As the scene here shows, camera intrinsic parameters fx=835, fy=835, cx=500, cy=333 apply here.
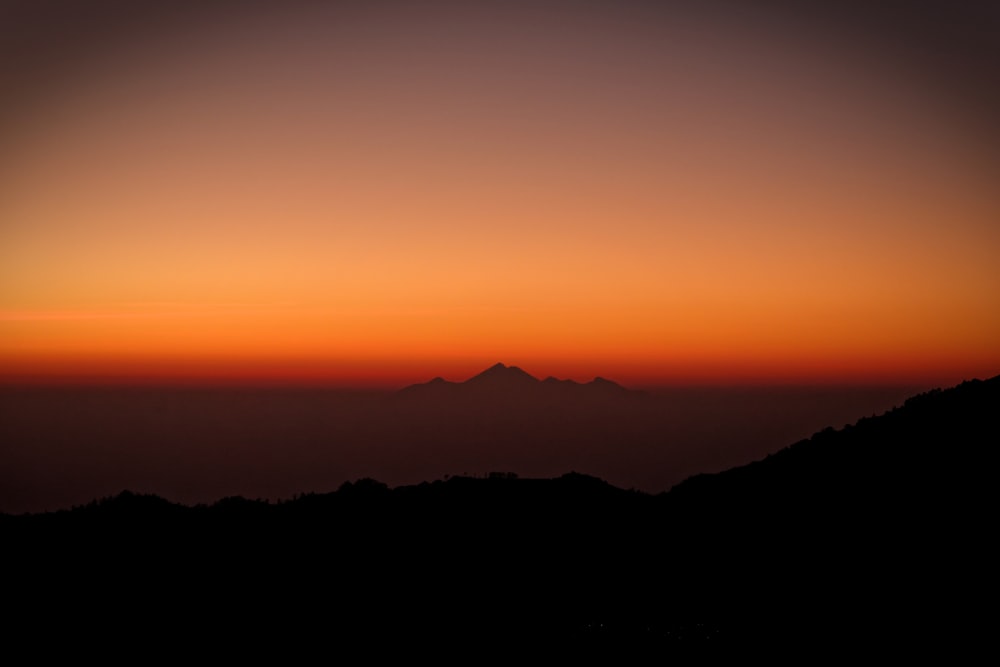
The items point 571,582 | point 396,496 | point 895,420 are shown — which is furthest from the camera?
point 396,496

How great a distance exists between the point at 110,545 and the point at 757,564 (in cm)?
3085

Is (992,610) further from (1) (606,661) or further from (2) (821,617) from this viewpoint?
(1) (606,661)

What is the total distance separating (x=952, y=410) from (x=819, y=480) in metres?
9.22

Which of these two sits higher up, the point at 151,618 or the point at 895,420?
the point at 895,420

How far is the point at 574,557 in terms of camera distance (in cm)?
3691

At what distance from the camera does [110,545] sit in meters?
41.6

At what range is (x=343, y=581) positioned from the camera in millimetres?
35844

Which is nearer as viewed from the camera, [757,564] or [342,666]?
[342,666]

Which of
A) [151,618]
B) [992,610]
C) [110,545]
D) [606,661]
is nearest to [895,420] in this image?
[992,610]

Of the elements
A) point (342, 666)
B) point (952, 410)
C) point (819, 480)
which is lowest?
point (342, 666)

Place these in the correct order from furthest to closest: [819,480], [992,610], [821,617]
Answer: [819,480], [821,617], [992,610]

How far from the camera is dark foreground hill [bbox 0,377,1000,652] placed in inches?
1086

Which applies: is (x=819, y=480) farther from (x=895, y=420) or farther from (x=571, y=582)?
(x=571, y=582)

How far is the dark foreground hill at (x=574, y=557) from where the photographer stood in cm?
2759
